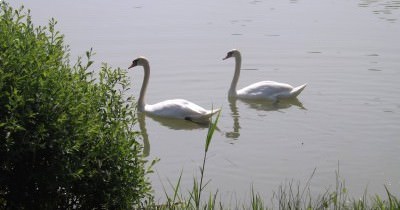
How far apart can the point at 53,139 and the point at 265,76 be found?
8.19 metres

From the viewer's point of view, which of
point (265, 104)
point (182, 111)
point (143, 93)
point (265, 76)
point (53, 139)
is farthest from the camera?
point (265, 76)

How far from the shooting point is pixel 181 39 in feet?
48.0

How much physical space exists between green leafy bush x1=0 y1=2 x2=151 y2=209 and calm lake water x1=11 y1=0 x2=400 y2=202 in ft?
7.23

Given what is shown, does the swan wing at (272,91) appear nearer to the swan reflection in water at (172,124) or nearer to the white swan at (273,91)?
the white swan at (273,91)

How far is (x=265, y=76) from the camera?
12.4 meters

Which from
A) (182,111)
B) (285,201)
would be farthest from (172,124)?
(285,201)

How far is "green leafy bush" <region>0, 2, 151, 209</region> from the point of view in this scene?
4.42m

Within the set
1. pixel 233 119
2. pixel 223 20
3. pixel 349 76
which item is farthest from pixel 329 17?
pixel 233 119

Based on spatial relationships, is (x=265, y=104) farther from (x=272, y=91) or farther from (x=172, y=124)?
(x=172, y=124)

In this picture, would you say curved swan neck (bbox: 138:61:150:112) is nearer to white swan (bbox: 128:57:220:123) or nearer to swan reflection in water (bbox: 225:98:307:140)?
white swan (bbox: 128:57:220:123)

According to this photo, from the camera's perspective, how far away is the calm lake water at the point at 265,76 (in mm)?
7781

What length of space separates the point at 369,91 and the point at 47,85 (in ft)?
24.4

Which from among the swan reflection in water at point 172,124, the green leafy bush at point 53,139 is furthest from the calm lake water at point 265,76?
the green leafy bush at point 53,139

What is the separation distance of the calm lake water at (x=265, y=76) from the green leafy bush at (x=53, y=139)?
2.20 m
